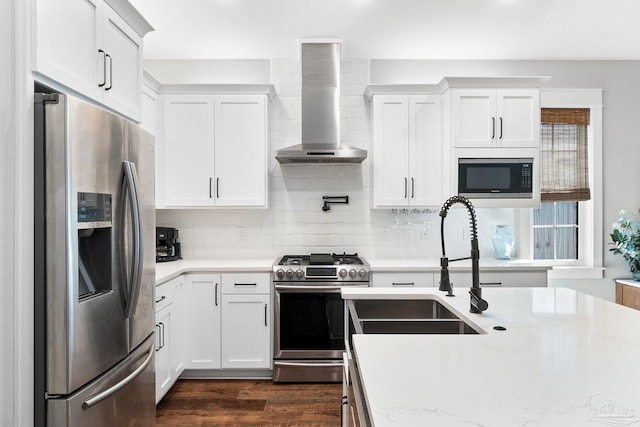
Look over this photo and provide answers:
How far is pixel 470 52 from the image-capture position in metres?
3.81

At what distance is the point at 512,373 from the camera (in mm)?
1039

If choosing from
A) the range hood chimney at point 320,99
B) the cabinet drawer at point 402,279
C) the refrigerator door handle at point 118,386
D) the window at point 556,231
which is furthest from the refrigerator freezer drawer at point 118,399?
the window at point 556,231

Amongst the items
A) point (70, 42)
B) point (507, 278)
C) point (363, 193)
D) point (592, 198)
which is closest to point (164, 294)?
point (70, 42)

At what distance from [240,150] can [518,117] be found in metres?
2.33

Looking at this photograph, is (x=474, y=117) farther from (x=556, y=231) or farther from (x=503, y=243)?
(x=556, y=231)

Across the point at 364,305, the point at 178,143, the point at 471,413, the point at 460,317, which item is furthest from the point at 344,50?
the point at 471,413

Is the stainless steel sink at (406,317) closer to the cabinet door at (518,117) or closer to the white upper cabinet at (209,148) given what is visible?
the white upper cabinet at (209,148)

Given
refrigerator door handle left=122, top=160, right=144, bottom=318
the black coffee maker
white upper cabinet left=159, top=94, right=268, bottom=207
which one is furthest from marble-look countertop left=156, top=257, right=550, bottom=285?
refrigerator door handle left=122, top=160, right=144, bottom=318

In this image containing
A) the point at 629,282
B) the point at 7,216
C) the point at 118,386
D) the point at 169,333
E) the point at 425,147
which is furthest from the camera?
the point at 629,282

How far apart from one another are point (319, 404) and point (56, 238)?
2157mm

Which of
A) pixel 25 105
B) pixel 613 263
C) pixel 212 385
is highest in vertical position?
pixel 25 105

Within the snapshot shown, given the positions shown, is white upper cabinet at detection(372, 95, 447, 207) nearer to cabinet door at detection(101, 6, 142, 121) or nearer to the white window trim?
the white window trim

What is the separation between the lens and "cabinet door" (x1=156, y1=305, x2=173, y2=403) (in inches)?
108

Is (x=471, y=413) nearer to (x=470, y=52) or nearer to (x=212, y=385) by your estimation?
(x=212, y=385)
